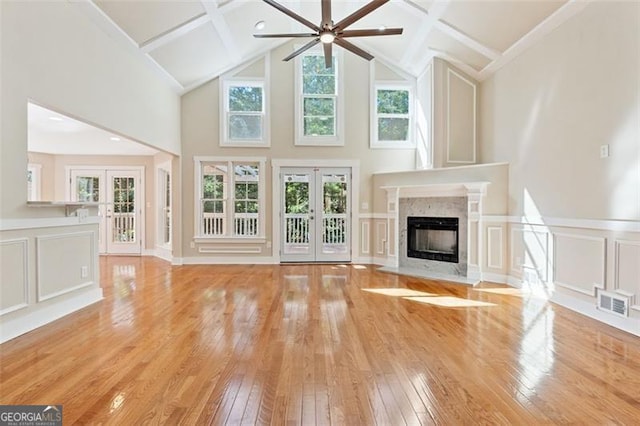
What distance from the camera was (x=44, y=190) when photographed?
8094 millimetres

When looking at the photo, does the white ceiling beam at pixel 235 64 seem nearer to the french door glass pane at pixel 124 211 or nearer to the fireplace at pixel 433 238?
the french door glass pane at pixel 124 211

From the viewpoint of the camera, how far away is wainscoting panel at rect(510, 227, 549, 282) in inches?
175

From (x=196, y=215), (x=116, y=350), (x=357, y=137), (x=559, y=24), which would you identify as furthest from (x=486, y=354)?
(x=196, y=215)

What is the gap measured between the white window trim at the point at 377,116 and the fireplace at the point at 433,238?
5.33ft

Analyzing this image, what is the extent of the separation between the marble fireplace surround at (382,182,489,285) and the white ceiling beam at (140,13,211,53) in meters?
A: 4.16

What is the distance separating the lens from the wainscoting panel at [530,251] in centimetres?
446

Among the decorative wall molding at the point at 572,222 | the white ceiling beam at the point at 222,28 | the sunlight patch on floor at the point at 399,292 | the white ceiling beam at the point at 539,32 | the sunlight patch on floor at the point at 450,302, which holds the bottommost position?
the sunlight patch on floor at the point at 450,302

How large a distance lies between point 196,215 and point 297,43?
4049mm

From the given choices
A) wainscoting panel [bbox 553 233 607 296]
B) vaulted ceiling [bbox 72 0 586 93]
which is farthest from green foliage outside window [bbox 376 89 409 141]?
wainscoting panel [bbox 553 233 607 296]

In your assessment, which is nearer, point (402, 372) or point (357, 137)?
point (402, 372)

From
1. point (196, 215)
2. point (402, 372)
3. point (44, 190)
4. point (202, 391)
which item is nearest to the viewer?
point (202, 391)

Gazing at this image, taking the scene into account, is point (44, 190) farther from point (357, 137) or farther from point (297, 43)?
point (357, 137)
